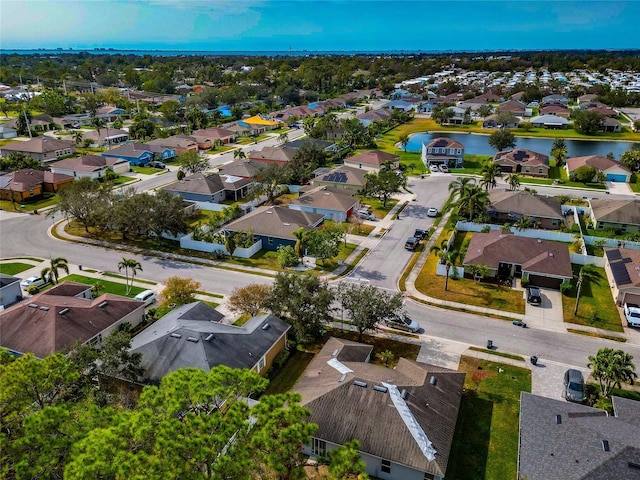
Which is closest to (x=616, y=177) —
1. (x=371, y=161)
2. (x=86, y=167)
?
(x=371, y=161)

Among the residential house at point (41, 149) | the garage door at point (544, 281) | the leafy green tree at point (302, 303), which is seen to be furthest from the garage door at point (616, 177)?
the residential house at point (41, 149)

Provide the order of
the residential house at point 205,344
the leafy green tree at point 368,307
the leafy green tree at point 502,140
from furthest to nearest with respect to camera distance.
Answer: the leafy green tree at point 502,140 < the leafy green tree at point 368,307 < the residential house at point 205,344

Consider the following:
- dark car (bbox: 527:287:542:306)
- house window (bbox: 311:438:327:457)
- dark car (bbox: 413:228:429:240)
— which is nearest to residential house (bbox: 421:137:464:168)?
dark car (bbox: 413:228:429:240)

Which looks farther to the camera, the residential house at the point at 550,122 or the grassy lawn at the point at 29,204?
the residential house at the point at 550,122

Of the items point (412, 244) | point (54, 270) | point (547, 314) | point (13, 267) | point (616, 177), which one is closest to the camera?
point (547, 314)

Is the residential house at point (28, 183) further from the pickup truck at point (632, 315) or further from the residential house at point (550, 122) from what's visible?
the residential house at point (550, 122)

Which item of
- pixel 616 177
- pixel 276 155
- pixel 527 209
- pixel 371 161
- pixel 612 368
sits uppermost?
pixel 276 155

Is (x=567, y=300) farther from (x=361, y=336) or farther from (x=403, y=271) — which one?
(x=361, y=336)

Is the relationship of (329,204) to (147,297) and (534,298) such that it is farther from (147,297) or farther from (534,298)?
(534,298)
